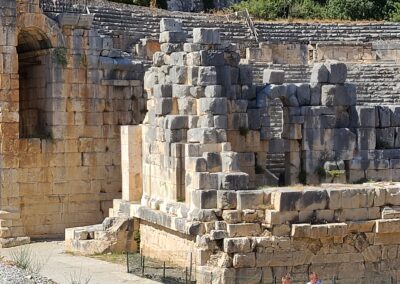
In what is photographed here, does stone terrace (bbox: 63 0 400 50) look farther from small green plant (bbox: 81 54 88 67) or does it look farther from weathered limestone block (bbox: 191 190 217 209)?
weathered limestone block (bbox: 191 190 217 209)

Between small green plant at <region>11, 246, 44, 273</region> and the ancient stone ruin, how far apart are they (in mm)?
902

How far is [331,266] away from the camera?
16172 mm

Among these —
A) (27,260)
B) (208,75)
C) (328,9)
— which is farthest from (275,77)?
(328,9)

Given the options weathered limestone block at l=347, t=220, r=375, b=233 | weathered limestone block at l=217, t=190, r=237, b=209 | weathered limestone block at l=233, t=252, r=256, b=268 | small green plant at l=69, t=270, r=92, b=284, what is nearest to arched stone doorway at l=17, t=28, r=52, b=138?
small green plant at l=69, t=270, r=92, b=284

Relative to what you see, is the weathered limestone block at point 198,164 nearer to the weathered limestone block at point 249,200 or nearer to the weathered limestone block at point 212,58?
the weathered limestone block at point 249,200

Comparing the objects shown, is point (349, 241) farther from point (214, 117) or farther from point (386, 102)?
point (386, 102)

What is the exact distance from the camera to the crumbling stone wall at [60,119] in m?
20.9

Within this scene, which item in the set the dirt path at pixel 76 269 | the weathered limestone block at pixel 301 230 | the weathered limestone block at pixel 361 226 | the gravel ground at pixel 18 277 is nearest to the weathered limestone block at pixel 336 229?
the weathered limestone block at pixel 361 226

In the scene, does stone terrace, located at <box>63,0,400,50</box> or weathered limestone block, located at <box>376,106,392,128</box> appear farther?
stone terrace, located at <box>63,0,400,50</box>

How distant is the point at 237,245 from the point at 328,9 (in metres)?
29.3

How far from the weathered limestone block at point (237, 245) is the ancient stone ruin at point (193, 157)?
0.02 metres

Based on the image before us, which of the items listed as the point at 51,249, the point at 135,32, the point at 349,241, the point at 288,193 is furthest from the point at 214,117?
the point at 135,32

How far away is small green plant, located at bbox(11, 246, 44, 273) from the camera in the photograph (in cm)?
1669

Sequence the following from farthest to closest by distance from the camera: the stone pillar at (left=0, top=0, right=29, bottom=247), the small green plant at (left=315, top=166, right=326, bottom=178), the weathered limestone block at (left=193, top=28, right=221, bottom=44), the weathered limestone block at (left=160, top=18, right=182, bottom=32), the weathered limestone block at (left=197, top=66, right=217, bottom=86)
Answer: the stone pillar at (left=0, top=0, right=29, bottom=247), the weathered limestone block at (left=160, top=18, right=182, bottom=32), the small green plant at (left=315, top=166, right=326, bottom=178), the weathered limestone block at (left=193, top=28, right=221, bottom=44), the weathered limestone block at (left=197, top=66, right=217, bottom=86)
